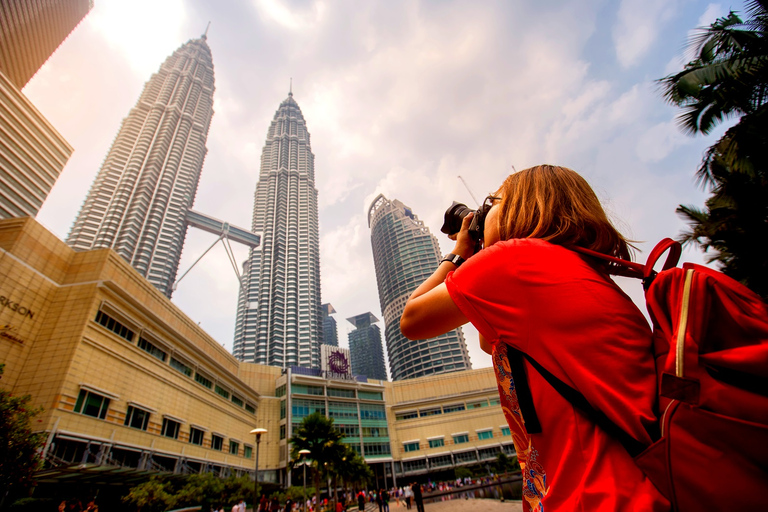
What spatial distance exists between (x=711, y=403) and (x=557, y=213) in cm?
71

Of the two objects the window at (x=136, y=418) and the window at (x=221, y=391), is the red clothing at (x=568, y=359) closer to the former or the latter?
the window at (x=136, y=418)

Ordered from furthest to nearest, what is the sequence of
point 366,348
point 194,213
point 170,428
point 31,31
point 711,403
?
point 366,348
point 194,213
point 31,31
point 170,428
point 711,403

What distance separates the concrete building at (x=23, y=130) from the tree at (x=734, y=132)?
5077cm

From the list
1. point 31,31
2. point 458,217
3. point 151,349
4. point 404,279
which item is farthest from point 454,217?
point 404,279

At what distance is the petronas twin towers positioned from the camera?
68.3 m

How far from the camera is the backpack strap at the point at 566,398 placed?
25.7 inches

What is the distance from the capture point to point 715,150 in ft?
29.7

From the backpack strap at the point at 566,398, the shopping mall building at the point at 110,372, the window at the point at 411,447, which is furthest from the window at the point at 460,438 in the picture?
the backpack strap at the point at 566,398

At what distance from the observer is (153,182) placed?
242ft

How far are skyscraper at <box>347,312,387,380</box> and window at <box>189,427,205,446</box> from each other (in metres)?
108

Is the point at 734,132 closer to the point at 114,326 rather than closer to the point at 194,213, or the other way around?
the point at 114,326

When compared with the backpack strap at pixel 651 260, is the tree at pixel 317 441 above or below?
above

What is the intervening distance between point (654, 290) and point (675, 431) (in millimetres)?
295

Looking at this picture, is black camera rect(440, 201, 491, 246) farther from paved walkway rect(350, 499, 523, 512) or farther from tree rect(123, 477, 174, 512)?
tree rect(123, 477, 174, 512)
